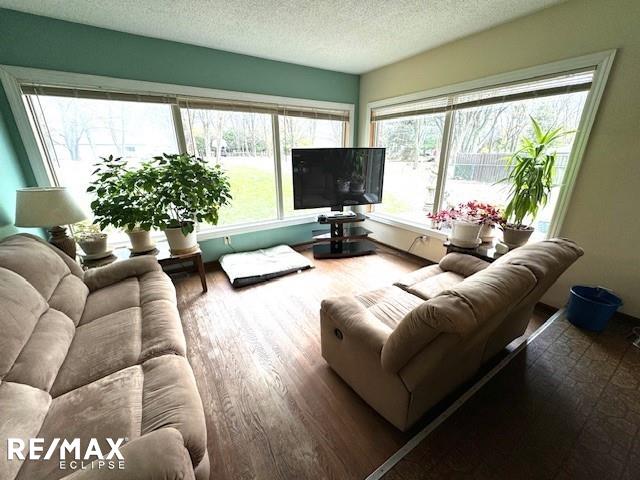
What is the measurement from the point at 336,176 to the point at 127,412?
2798mm

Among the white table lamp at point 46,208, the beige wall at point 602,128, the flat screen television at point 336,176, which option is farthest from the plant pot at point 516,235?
the white table lamp at point 46,208

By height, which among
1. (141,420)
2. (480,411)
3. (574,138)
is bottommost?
(480,411)

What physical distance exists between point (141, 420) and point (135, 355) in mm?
387

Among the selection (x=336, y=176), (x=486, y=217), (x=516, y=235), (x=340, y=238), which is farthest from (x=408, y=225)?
(x=516, y=235)

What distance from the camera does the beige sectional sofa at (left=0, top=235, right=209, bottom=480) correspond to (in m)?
0.73

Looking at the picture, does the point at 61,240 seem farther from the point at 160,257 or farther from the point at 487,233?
the point at 487,233

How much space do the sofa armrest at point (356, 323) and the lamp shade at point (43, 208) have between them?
1892 millimetres

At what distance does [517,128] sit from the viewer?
2248 mm

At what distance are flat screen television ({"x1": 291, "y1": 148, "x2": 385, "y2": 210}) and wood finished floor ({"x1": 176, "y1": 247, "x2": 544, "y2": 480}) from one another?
4.01 ft

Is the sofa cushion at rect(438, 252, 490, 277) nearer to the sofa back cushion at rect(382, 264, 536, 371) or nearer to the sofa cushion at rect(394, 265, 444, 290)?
the sofa cushion at rect(394, 265, 444, 290)

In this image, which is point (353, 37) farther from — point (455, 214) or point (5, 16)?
point (5, 16)

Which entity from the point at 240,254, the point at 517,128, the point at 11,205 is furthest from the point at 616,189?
the point at 11,205

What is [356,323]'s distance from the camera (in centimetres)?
127

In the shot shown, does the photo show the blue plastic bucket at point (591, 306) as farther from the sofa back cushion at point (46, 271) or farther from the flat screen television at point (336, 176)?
the sofa back cushion at point (46, 271)
